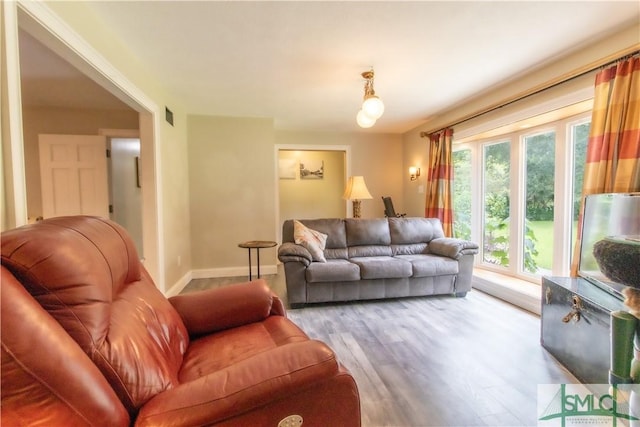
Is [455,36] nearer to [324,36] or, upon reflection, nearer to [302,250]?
[324,36]

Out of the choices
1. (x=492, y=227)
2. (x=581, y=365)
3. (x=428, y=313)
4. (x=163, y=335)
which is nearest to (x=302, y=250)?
(x=428, y=313)

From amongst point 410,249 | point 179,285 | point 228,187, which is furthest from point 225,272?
point 410,249

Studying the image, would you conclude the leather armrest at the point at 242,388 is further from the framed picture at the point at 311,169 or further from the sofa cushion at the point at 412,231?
the framed picture at the point at 311,169

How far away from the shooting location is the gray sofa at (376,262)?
3005 mm

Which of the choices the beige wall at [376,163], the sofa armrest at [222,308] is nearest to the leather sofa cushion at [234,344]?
the sofa armrest at [222,308]

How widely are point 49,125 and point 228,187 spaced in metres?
2.24

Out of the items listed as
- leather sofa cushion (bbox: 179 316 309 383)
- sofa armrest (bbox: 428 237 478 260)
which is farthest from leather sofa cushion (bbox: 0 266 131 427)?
sofa armrest (bbox: 428 237 478 260)

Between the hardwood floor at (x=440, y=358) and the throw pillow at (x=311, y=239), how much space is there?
55 centimetres

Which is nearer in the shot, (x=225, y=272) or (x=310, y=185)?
(x=225, y=272)

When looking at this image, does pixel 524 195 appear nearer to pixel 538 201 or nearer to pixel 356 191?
pixel 538 201

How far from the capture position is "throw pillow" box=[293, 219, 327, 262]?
10.5 ft

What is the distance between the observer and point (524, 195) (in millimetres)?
3307

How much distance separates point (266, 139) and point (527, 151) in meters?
3.30
